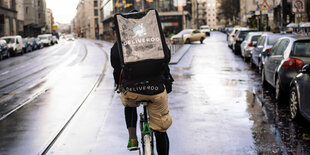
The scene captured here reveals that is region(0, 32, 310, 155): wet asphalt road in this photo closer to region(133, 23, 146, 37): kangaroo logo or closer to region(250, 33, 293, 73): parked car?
region(133, 23, 146, 37): kangaroo logo

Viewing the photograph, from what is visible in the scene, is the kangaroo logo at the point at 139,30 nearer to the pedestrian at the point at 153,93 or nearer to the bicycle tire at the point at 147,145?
the pedestrian at the point at 153,93

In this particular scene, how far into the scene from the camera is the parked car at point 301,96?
7.07 meters

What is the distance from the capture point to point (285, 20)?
146 ft

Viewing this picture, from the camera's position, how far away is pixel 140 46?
4121 mm

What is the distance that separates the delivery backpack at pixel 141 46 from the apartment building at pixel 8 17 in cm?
5429

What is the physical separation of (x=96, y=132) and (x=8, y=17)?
57700 mm

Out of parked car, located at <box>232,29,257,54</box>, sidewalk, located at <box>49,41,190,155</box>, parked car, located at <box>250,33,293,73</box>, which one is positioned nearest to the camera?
sidewalk, located at <box>49,41,190,155</box>

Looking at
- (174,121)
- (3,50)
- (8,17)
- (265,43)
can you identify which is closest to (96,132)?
(174,121)

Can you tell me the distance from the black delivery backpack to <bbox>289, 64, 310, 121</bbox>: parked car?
144 inches

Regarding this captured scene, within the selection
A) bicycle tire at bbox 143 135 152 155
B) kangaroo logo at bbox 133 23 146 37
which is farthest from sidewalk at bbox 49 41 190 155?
kangaroo logo at bbox 133 23 146 37

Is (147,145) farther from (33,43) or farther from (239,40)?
(33,43)

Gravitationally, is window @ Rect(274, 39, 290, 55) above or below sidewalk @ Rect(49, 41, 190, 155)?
above

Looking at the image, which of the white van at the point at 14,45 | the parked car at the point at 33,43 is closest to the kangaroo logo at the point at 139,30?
the white van at the point at 14,45

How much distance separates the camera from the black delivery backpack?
4098 mm
